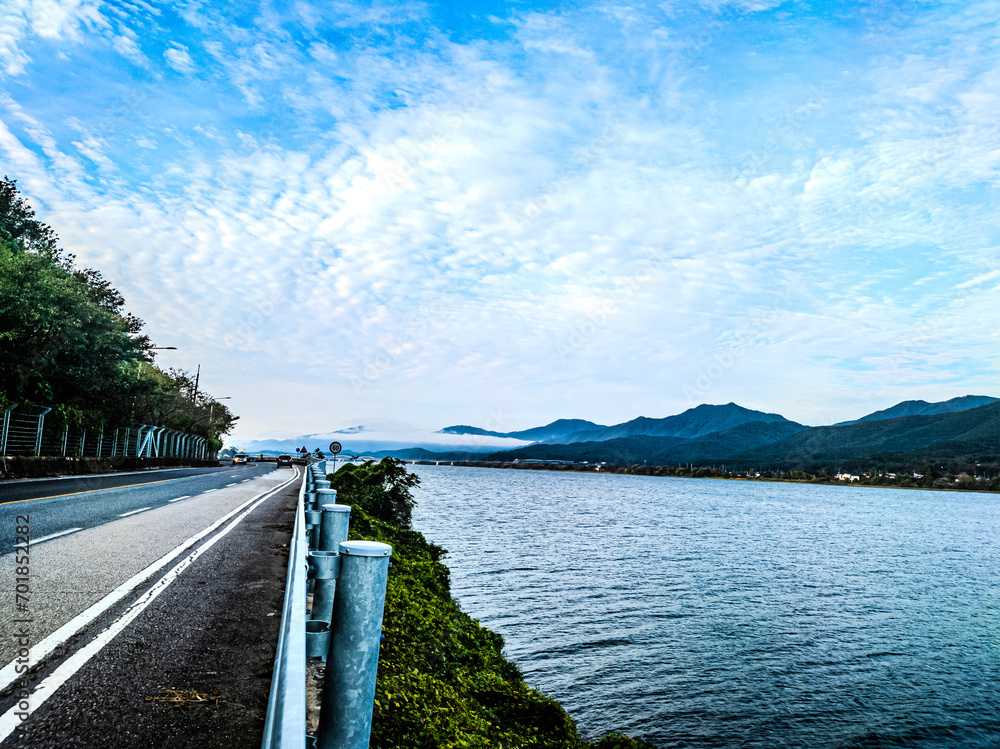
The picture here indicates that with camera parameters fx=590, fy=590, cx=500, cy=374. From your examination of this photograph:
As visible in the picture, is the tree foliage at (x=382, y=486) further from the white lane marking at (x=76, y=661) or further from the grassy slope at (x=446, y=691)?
the white lane marking at (x=76, y=661)

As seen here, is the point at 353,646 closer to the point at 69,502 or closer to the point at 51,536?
the point at 51,536

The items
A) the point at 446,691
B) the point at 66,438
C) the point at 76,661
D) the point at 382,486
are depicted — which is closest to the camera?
the point at 76,661

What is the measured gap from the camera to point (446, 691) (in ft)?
22.2

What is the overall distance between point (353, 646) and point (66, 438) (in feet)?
105

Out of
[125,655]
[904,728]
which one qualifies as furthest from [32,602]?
[904,728]

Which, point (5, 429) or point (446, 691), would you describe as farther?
point (5, 429)

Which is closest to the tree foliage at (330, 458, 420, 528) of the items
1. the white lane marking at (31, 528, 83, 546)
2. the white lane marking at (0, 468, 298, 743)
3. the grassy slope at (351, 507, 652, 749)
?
the grassy slope at (351, 507, 652, 749)

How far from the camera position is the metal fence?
867 inches

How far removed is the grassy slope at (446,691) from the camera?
208 inches

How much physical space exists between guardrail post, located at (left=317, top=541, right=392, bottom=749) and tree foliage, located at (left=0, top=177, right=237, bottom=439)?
25.7 metres

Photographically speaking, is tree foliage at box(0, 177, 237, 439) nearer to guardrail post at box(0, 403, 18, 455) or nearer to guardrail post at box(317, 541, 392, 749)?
guardrail post at box(0, 403, 18, 455)

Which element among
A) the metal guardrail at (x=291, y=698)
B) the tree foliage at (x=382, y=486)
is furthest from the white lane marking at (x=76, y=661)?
the tree foliage at (x=382, y=486)

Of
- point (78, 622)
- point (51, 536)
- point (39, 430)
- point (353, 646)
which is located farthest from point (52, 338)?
point (353, 646)

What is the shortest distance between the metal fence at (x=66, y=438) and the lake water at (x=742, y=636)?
17.6 meters
